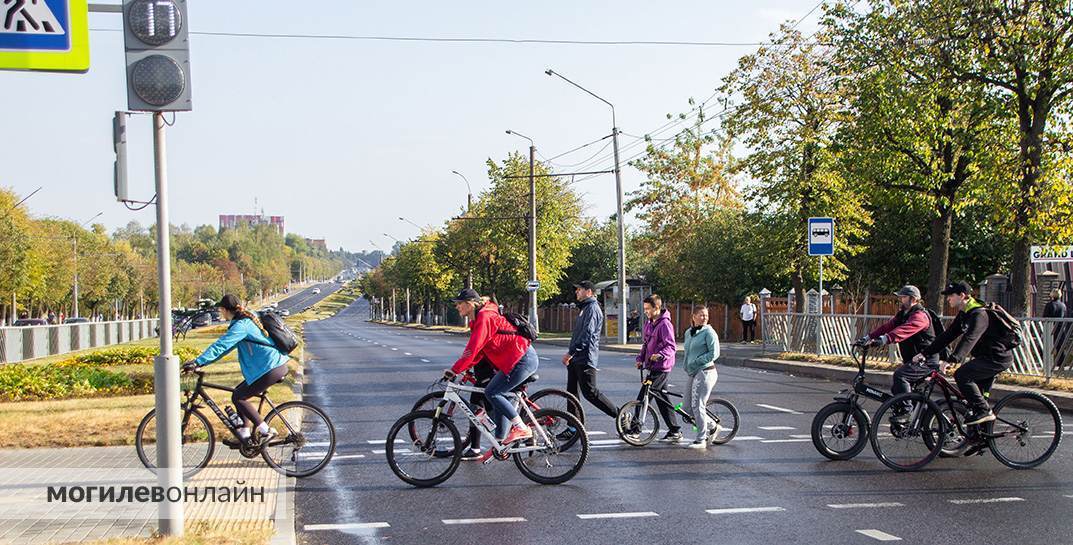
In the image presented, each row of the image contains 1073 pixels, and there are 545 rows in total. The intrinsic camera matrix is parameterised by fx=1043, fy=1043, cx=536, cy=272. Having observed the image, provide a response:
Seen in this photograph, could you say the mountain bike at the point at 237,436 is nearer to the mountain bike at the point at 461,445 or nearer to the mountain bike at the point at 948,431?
the mountain bike at the point at 461,445

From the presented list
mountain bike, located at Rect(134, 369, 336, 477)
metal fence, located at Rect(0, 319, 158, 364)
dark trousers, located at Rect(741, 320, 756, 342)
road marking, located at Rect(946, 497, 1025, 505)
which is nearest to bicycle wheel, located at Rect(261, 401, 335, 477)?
mountain bike, located at Rect(134, 369, 336, 477)

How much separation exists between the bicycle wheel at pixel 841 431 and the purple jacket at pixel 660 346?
1786 mm

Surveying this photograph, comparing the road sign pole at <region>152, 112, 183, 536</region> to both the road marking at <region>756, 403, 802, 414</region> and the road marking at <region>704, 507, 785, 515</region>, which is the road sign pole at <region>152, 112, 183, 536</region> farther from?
the road marking at <region>756, 403, 802, 414</region>

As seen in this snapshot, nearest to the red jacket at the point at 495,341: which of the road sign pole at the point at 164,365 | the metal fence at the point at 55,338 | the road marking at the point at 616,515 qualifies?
the road marking at the point at 616,515

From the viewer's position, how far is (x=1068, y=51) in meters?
18.2

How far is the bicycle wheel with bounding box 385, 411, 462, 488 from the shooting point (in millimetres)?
8914

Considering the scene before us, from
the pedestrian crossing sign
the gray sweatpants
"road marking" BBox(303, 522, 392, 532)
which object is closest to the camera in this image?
the pedestrian crossing sign

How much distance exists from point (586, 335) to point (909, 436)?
366 centimetres

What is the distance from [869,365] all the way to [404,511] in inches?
594

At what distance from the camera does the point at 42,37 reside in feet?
20.2

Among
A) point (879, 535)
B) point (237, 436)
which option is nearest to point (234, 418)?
point (237, 436)

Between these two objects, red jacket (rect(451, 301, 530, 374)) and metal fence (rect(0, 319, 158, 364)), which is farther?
metal fence (rect(0, 319, 158, 364))

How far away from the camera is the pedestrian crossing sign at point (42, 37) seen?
612 cm

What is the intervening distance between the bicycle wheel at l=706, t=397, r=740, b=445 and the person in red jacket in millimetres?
3067
